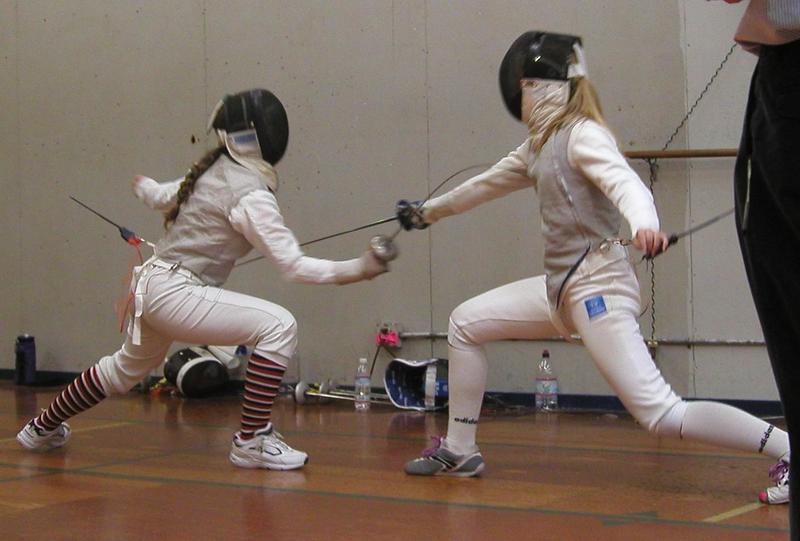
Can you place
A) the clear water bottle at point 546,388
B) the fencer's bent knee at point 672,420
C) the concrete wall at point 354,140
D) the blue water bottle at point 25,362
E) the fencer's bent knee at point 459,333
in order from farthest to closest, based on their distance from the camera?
the blue water bottle at point 25,362
the clear water bottle at point 546,388
the concrete wall at point 354,140
the fencer's bent knee at point 459,333
the fencer's bent knee at point 672,420

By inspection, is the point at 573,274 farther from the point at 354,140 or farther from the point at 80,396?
the point at 354,140

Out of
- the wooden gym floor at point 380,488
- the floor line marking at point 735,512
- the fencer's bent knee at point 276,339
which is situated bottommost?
the wooden gym floor at point 380,488

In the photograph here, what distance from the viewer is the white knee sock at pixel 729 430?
7.95 feet

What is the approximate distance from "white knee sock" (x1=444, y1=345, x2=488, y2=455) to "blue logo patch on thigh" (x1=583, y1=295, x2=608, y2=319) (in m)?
0.46

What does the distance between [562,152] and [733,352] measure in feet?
6.49

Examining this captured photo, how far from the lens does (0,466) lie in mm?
3193

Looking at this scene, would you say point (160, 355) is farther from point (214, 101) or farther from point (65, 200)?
point (65, 200)

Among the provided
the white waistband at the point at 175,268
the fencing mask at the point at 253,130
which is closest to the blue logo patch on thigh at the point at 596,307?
the fencing mask at the point at 253,130

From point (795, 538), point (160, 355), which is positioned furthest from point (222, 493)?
point (795, 538)

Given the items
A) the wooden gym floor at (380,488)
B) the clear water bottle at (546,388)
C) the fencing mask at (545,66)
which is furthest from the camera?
the clear water bottle at (546,388)

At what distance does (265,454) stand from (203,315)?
45 cm

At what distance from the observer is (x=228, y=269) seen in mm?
3271

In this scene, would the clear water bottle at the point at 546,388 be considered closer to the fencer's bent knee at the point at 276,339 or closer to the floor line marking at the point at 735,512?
the fencer's bent knee at the point at 276,339

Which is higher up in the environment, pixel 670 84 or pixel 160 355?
pixel 670 84
